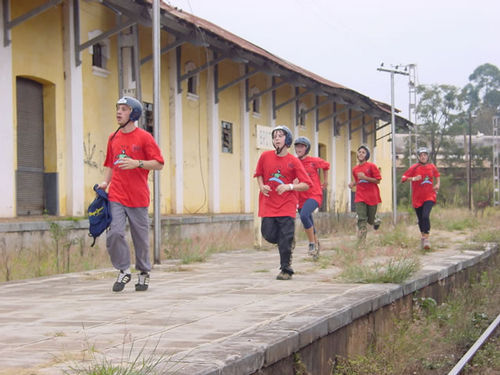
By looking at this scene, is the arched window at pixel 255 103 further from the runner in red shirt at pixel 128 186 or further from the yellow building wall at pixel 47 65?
the runner in red shirt at pixel 128 186

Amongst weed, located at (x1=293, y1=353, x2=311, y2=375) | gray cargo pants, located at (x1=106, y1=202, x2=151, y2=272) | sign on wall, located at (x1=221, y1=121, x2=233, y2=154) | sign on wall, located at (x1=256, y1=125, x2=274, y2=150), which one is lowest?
weed, located at (x1=293, y1=353, x2=311, y2=375)

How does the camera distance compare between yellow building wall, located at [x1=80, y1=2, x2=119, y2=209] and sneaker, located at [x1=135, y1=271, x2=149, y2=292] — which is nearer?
sneaker, located at [x1=135, y1=271, x2=149, y2=292]

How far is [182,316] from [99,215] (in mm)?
2186

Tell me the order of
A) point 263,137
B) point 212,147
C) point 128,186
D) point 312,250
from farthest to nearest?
point 212,147
point 263,137
point 312,250
point 128,186

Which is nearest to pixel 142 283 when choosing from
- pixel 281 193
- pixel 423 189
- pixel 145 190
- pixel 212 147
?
pixel 145 190

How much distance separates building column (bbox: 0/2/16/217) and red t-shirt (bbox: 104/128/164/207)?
291 inches

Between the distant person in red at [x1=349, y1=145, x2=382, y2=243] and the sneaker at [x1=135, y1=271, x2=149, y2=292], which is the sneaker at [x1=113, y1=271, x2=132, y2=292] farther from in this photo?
the distant person in red at [x1=349, y1=145, x2=382, y2=243]

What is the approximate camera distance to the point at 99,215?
26.0 feet

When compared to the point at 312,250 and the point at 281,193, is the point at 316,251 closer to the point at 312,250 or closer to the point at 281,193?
the point at 312,250

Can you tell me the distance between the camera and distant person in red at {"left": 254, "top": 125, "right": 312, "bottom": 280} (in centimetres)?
922

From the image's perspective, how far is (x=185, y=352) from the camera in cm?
450

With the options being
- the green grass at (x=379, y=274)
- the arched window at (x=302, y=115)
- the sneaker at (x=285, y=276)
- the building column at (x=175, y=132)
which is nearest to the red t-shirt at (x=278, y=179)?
the sneaker at (x=285, y=276)

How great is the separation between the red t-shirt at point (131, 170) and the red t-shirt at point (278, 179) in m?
1.70

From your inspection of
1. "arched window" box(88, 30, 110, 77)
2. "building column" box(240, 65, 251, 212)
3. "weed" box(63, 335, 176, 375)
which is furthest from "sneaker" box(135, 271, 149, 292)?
"building column" box(240, 65, 251, 212)
